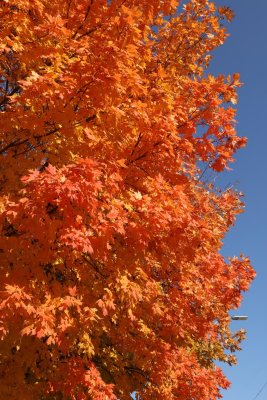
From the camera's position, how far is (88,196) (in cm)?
438

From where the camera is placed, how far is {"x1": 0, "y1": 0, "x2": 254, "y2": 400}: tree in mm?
4766

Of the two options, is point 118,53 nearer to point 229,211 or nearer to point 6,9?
point 6,9

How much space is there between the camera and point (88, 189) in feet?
14.3

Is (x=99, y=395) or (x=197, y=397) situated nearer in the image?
(x=99, y=395)

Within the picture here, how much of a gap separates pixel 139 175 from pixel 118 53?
189cm

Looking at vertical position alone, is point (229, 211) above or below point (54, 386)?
above

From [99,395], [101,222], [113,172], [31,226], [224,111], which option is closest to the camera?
[31,226]

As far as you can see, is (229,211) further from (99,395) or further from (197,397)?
(99,395)

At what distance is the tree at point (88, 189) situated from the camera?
15.6ft

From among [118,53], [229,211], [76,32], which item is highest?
[229,211]

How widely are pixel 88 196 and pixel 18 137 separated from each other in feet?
8.64

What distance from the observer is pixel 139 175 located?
19.9 feet

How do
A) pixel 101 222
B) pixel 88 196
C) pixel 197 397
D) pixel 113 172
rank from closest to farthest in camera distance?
pixel 88 196, pixel 101 222, pixel 113 172, pixel 197 397

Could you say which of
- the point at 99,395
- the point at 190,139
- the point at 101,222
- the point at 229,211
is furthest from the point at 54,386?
the point at 229,211
